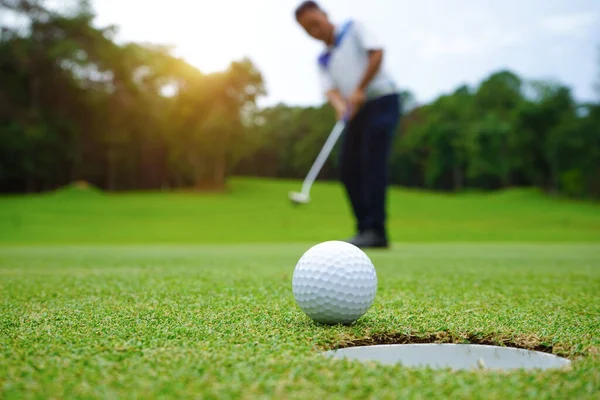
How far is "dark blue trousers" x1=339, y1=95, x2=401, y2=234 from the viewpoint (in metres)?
6.16

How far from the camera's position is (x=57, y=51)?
32062 millimetres

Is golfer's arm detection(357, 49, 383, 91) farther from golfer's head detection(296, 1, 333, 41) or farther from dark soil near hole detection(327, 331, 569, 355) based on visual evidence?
dark soil near hole detection(327, 331, 569, 355)

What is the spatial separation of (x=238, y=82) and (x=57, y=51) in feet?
39.7

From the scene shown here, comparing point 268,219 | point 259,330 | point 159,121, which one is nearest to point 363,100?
point 259,330

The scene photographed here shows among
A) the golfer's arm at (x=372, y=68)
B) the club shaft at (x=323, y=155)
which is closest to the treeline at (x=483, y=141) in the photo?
the club shaft at (x=323, y=155)

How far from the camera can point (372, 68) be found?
5.94m

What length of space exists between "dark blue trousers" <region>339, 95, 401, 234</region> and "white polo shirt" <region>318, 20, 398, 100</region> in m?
0.14

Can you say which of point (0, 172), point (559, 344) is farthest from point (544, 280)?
point (0, 172)

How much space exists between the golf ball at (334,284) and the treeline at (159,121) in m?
33.2

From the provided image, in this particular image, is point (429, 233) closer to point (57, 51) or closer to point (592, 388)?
point (592, 388)

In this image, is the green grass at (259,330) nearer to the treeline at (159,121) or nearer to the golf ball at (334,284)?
the golf ball at (334,284)

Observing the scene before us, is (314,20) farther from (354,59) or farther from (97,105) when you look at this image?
(97,105)

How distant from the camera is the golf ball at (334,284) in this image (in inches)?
85.5

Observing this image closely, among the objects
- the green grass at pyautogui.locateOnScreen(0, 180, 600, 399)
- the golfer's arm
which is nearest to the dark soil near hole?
the green grass at pyautogui.locateOnScreen(0, 180, 600, 399)
